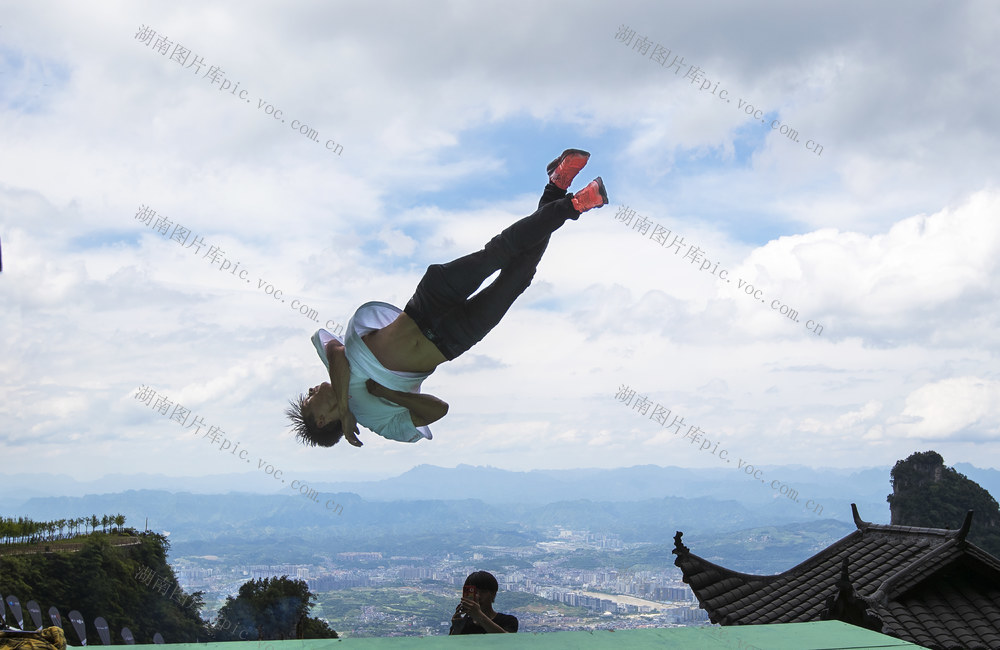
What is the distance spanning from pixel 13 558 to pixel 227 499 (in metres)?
23.9

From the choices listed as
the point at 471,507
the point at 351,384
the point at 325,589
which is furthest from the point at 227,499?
the point at 351,384

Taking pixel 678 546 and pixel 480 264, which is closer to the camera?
pixel 480 264

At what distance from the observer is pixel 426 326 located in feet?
10.5

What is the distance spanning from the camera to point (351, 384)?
327 cm

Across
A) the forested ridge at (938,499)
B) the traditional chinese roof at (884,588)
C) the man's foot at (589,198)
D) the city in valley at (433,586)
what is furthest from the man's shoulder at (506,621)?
the forested ridge at (938,499)

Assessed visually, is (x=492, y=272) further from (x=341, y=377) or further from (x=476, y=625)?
(x=476, y=625)

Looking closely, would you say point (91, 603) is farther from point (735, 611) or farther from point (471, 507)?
point (471, 507)

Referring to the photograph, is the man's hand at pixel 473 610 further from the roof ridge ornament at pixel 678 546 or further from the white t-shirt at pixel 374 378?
the roof ridge ornament at pixel 678 546

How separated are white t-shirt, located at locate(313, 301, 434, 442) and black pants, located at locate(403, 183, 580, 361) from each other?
0.49 feet

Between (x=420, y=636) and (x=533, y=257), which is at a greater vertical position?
(x=533, y=257)

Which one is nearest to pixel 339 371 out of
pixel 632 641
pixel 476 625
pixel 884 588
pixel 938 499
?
pixel 476 625

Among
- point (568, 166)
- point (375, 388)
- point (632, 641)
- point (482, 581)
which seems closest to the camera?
point (632, 641)

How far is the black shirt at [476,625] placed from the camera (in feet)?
8.18

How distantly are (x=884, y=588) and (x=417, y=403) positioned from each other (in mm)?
4502
